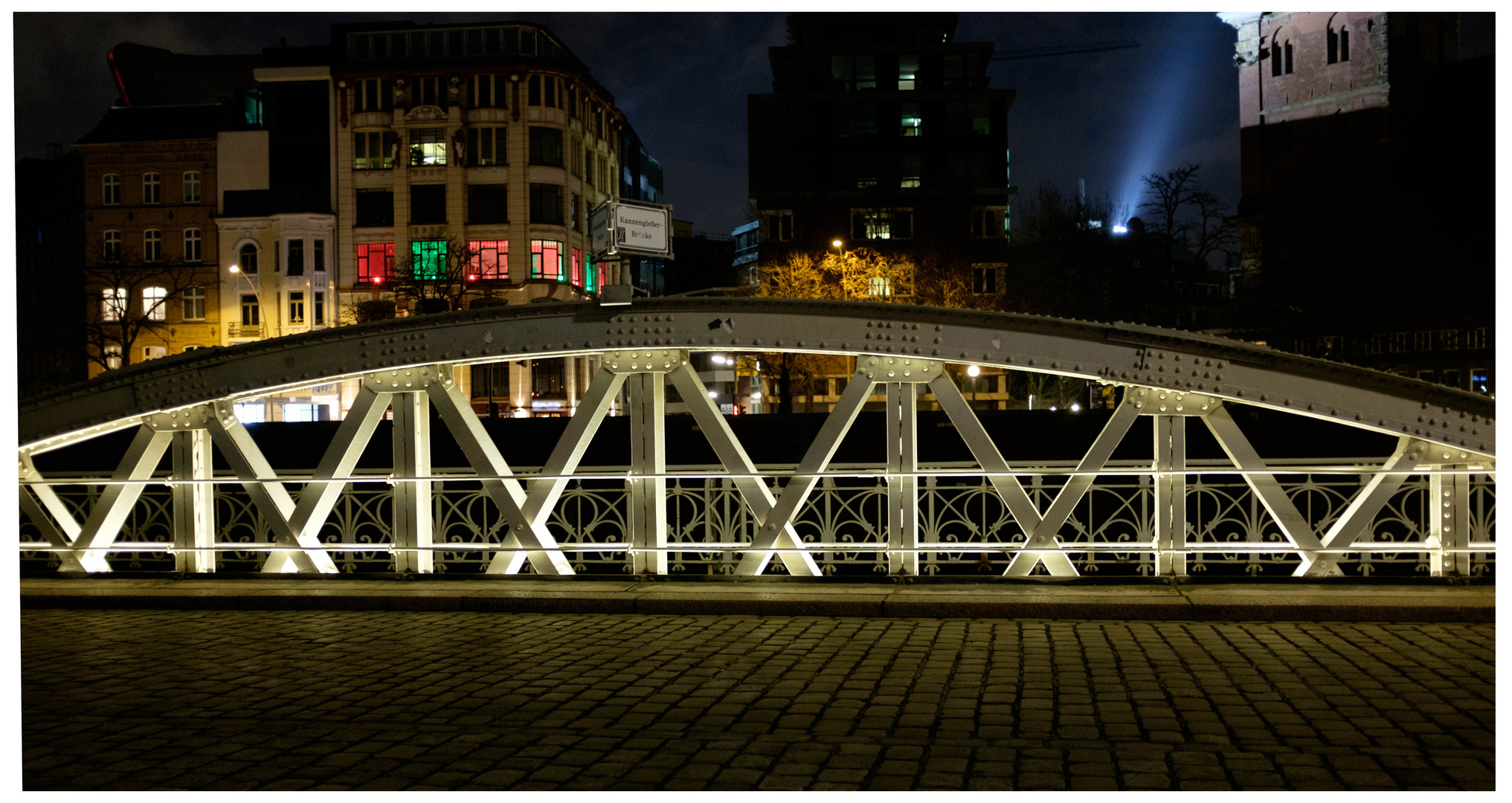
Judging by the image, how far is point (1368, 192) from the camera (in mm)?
65812

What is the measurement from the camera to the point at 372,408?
1119 cm

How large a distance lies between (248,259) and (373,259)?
6.71 m

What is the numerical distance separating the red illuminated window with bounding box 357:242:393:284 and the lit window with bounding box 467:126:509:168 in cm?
626

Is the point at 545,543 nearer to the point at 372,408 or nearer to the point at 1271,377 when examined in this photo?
the point at 372,408

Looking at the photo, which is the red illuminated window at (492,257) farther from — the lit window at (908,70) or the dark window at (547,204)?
the lit window at (908,70)

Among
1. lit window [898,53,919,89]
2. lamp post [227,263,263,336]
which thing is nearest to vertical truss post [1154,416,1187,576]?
lamp post [227,263,263,336]

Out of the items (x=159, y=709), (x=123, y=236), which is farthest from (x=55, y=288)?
(x=159, y=709)

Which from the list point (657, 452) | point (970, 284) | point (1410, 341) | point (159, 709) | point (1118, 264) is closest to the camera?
point (159, 709)

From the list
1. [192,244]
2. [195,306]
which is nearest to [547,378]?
[195,306]

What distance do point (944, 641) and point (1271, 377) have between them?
3349mm

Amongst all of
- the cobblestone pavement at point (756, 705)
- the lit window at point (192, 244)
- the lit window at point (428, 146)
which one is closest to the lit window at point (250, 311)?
the lit window at point (192, 244)

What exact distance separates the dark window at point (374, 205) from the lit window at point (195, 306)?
A: 927 cm

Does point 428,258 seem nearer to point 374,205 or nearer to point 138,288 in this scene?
point 374,205

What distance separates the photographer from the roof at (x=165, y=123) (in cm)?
6881
